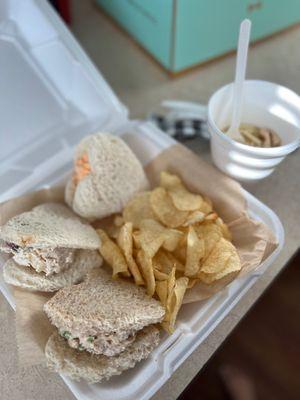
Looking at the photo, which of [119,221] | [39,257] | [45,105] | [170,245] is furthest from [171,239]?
[45,105]

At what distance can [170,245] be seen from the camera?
0.75m

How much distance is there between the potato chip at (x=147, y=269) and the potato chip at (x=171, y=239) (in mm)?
50

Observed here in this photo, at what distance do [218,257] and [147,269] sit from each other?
122 millimetres

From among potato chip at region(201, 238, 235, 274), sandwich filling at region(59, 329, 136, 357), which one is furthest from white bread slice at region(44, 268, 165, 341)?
potato chip at region(201, 238, 235, 274)

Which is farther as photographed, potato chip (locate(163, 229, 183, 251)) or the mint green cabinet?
the mint green cabinet

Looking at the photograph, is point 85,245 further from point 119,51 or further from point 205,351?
point 119,51

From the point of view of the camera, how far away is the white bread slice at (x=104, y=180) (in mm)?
801

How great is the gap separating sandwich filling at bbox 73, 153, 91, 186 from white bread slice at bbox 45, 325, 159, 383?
30 centimetres

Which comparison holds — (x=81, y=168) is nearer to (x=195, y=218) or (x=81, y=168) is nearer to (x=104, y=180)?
(x=104, y=180)

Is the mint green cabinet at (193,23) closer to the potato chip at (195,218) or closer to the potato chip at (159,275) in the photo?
the potato chip at (195,218)

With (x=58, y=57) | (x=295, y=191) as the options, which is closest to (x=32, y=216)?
(x=58, y=57)

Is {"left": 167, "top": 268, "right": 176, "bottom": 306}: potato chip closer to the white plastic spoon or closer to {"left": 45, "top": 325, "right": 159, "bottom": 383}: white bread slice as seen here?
Answer: {"left": 45, "top": 325, "right": 159, "bottom": 383}: white bread slice

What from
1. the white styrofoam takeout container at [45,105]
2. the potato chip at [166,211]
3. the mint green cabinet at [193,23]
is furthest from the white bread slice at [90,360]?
A: the mint green cabinet at [193,23]

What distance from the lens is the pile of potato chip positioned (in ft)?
2.28
